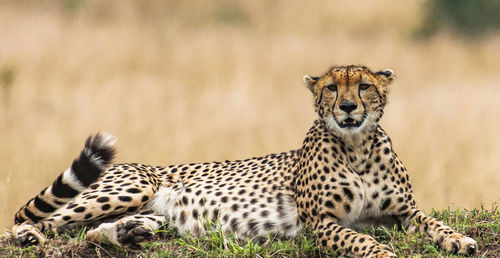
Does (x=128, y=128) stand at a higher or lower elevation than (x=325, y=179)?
lower

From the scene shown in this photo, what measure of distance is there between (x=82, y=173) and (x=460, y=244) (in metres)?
1.66

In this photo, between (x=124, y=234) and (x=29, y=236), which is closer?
(x=124, y=234)

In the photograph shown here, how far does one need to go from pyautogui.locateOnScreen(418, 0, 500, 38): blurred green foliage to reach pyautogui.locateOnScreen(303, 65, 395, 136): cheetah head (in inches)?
479

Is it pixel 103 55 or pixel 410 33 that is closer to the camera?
pixel 103 55

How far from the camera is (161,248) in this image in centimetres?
367

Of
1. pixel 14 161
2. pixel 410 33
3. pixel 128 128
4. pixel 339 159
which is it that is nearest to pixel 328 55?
pixel 410 33

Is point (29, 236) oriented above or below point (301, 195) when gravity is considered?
below

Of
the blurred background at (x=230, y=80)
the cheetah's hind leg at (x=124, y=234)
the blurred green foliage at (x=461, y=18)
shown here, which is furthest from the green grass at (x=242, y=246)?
the blurred green foliage at (x=461, y=18)

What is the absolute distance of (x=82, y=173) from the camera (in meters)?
3.71

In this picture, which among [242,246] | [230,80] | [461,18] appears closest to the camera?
[242,246]

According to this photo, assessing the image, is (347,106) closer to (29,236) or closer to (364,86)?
(364,86)

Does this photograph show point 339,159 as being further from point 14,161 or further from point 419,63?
point 419,63

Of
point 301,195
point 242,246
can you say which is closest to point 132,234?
point 242,246

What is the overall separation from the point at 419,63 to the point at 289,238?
33.4ft
